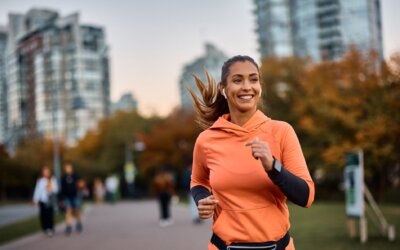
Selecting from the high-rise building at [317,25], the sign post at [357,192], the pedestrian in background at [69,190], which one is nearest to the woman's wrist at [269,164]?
the sign post at [357,192]

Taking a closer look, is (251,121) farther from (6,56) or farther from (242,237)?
(6,56)

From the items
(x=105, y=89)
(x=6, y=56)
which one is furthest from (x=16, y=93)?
(x=105, y=89)

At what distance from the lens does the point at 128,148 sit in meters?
70.2

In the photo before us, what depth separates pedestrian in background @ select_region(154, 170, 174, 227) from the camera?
19750 mm

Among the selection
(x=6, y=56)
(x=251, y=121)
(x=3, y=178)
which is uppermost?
(x=6, y=56)

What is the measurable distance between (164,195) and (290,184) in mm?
17422

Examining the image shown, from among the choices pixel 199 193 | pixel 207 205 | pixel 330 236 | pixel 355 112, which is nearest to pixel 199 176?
pixel 199 193

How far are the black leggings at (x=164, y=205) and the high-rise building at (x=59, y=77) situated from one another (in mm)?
109699

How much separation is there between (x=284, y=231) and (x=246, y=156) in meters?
0.42

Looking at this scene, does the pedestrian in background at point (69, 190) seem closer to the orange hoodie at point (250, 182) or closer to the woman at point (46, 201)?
the woman at point (46, 201)

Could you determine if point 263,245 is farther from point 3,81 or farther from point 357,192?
point 3,81

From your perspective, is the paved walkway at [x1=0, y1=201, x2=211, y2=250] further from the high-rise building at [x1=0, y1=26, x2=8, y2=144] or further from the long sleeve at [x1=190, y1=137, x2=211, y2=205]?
→ the high-rise building at [x1=0, y1=26, x2=8, y2=144]

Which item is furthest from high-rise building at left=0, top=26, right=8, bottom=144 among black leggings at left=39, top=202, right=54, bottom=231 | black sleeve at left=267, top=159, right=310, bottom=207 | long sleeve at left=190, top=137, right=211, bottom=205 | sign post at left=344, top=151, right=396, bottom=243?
black sleeve at left=267, top=159, right=310, bottom=207

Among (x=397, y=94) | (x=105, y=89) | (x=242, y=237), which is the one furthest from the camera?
(x=105, y=89)
